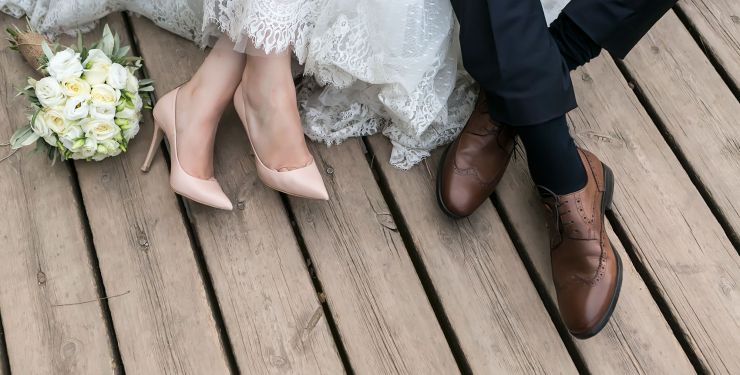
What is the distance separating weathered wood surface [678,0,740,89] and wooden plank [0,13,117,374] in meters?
1.37

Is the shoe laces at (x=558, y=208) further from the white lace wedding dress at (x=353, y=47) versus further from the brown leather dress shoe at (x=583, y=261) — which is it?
the white lace wedding dress at (x=353, y=47)

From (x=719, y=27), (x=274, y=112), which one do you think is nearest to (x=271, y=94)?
(x=274, y=112)

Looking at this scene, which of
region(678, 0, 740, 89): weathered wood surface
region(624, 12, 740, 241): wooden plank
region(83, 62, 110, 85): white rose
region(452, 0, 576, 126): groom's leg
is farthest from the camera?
region(678, 0, 740, 89): weathered wood surface

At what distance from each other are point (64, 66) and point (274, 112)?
1.23 feet

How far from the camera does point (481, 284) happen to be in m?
1.23

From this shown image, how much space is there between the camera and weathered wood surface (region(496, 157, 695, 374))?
3.89ft

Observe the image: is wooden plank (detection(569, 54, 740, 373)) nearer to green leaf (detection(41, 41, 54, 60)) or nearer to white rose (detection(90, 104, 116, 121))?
white rose (detection(90, 104, 116, 121))

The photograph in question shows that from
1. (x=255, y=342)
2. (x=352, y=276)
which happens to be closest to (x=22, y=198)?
(x=255, y=342)

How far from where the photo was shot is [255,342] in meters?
1.17

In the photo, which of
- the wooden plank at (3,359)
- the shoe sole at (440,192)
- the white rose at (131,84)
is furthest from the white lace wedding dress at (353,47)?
the wooden plank at (3,359)

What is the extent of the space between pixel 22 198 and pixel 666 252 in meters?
1.23

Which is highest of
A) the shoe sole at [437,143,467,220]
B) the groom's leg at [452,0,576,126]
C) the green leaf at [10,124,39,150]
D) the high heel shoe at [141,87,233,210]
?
the groom's leg at [452,0,576,126]

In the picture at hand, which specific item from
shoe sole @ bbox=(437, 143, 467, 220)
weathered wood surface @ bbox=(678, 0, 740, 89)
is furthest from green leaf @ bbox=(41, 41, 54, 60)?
weathered wood surface @ bbox=(678, 0, 740, 89)

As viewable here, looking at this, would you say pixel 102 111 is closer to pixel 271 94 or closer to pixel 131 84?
pixel 131 84
